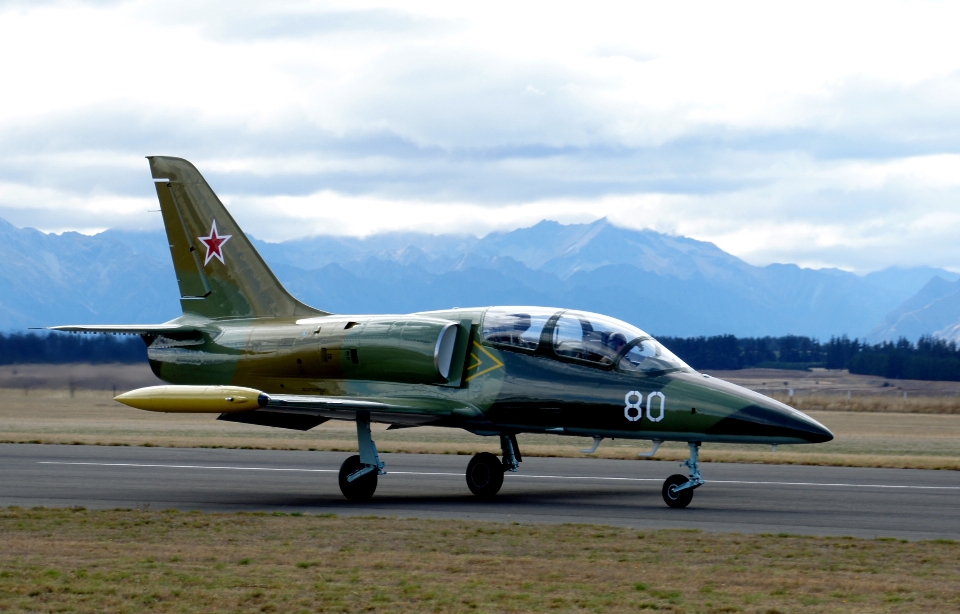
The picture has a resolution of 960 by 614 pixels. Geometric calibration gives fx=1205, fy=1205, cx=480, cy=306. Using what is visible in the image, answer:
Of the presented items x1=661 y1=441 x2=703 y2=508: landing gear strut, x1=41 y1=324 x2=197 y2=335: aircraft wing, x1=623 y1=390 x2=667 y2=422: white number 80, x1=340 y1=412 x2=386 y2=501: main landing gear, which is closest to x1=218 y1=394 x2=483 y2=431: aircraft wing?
x1=340 y1=412 x2=386 y2=501: main landing gear

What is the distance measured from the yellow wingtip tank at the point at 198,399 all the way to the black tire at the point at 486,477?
394cm

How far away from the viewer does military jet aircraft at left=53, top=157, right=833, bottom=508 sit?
666 inches

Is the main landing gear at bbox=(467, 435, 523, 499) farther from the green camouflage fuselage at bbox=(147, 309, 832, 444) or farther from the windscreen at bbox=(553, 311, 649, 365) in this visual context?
the windscreen at bbox=(553, 311, 649, 365)

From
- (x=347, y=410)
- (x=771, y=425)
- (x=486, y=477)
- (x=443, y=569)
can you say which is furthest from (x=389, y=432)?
(x=443, y=569)

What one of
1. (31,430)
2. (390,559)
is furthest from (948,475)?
(31,430)

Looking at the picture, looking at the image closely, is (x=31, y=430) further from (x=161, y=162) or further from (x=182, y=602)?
(x=182, y=602)

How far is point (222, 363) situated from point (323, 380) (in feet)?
7.11

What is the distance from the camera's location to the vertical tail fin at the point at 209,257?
2164 cm

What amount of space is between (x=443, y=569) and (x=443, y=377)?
750 centimetres

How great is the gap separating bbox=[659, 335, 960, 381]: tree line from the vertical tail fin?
123 meters

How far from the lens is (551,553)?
1245cm

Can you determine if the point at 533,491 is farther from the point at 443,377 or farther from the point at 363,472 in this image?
the point at 363,472

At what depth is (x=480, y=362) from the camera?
61.3 feet

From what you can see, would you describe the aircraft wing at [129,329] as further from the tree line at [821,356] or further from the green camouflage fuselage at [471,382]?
the tree line at [821,356]
